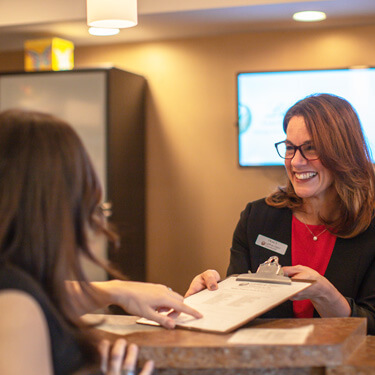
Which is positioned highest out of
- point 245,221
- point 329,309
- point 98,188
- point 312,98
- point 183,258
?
point 312,98

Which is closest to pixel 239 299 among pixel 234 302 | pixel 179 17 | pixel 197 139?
pixel 234 302

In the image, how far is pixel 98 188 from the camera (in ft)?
3.93

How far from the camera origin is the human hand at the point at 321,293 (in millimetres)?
1742

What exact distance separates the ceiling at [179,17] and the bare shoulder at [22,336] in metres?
3.93

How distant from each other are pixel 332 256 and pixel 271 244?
0.22m

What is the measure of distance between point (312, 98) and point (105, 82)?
313 centimetres

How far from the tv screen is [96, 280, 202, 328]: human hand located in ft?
12.8

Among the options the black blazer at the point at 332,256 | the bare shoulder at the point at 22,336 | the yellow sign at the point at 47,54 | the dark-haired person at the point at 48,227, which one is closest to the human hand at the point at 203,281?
the black blazer at the point at 332,256

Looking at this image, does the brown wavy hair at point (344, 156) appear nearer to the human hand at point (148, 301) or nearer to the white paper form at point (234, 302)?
the white paper form at point (234, 302)

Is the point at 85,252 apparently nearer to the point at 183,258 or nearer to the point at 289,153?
the point at 289,153

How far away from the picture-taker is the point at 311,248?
7.06 feet

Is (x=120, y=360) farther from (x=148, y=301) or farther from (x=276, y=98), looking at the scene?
(x=276, y=98)

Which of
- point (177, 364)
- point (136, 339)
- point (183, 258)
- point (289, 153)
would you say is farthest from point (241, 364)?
point (183, 258)

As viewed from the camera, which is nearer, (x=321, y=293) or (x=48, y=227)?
(x=48, y=227)
